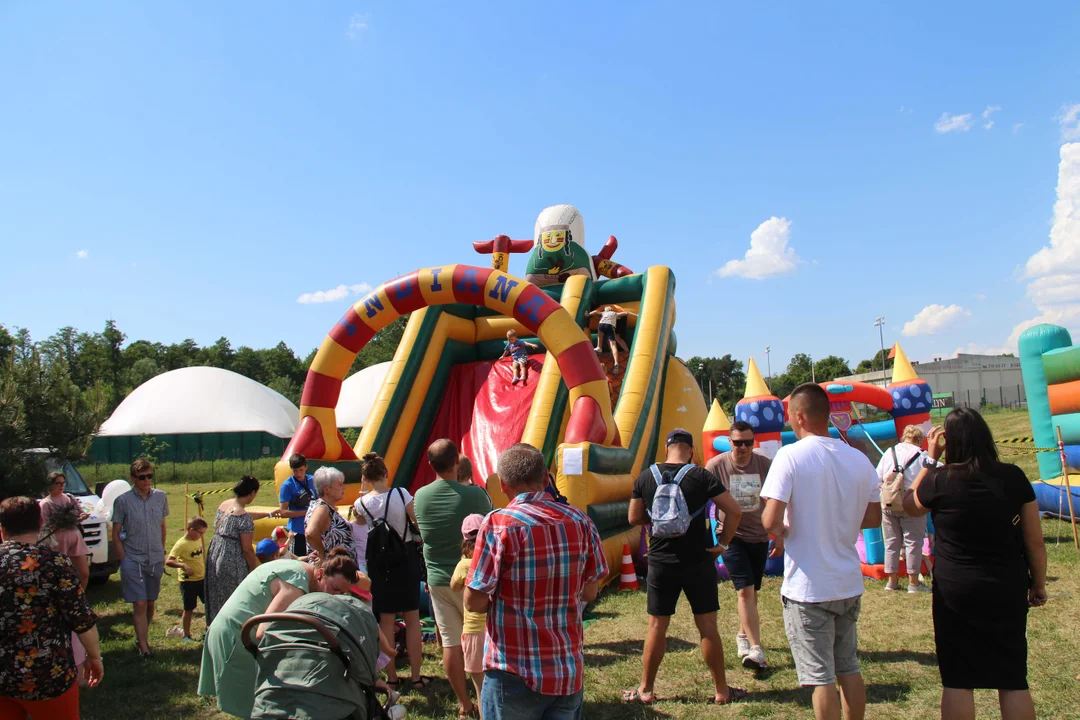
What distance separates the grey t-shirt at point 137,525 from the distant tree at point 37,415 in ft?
1.53

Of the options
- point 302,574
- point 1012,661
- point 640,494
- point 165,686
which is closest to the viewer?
point 1012,661

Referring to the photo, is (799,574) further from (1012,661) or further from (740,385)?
(740,385)

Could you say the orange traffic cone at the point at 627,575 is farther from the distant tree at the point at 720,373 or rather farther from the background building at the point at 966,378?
the distant tree at the point at 720,373

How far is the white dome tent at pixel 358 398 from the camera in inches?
1335

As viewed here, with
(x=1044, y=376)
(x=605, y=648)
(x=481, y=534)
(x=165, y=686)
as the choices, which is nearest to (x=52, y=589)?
(x=481, y=534)

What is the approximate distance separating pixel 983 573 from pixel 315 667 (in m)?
2.31

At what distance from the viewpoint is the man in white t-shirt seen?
2.82 metres

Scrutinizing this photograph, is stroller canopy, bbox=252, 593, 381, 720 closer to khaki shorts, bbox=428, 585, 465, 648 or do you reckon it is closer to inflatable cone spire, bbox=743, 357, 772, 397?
khaki shorts, bbox=428, 585, 465, 648

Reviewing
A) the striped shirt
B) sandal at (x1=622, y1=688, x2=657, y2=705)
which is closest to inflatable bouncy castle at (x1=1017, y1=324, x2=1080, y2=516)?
sandal at (x1=622, y1=688, x2=657, y2=705)

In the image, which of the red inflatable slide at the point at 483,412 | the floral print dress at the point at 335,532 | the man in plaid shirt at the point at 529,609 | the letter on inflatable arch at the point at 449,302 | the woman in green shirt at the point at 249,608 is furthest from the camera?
the red inflatable slide at the point at 483,412

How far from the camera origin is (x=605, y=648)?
4867 millimetres

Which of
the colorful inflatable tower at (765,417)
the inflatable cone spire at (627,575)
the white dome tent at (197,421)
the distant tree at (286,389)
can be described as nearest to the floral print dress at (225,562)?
the inflatable cone spire at (627,575)

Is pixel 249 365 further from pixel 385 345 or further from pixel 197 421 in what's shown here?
pixel 197 421

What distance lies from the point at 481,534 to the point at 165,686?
3381mm
